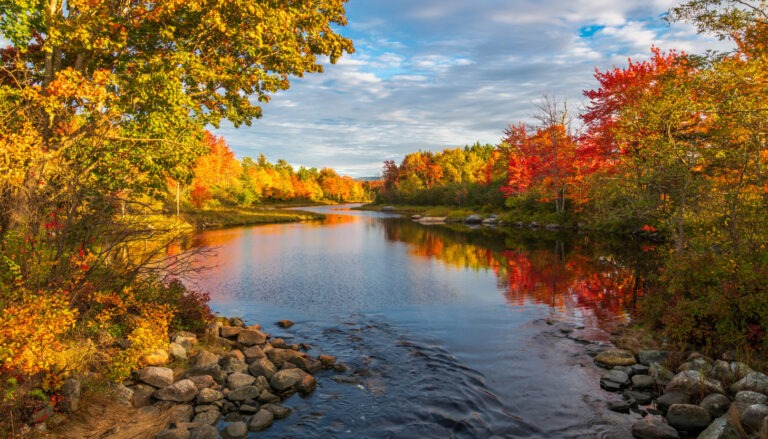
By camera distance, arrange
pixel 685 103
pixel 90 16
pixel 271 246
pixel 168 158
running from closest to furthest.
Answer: pixel 90 16
pixel 685 103
pixel 168 158
pixel 271 246

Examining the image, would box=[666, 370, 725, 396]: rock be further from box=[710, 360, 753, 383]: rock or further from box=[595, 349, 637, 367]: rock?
box=[595, 349, 637, 367]: rock

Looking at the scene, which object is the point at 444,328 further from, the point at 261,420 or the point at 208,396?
the point at 208,396

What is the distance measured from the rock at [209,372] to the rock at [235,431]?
1967mm

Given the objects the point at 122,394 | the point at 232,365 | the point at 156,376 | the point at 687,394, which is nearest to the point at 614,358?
the point at 687,394

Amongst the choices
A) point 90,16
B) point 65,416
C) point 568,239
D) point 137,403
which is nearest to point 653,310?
point 137,403

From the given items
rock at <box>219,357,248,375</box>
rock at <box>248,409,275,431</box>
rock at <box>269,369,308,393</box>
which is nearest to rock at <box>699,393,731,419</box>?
rock at <box>269,369,308,393</box>

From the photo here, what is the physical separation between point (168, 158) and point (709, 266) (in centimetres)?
1712

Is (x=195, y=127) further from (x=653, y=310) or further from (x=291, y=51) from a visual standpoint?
(x=653, y=310)

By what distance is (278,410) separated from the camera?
9305 millimetres

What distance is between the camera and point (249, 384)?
10172mm

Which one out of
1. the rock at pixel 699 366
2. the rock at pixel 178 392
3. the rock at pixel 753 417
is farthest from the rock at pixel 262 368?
the rock at pixel 699 366

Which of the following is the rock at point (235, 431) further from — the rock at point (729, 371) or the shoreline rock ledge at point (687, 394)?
the rock at point (729, 371)

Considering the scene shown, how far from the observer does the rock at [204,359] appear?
424 inches

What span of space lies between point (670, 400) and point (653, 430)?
1.46 metres
